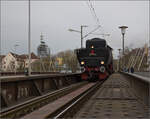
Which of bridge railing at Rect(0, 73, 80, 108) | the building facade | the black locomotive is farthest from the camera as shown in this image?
the building facade

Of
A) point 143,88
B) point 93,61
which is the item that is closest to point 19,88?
point 143,88

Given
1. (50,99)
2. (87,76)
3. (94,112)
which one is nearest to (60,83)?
(87,76)

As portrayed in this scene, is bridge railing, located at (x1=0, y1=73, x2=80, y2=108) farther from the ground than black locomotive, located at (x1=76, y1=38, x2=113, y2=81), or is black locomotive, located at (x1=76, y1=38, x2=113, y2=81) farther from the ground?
black locomotive, located at (x1=76, y1=38, x2=113, y2=81)

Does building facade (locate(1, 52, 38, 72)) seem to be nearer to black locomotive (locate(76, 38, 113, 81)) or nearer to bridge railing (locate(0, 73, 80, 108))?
black locomotive (locate(76, 38, 113, 81))

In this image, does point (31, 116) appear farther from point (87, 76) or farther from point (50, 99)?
point (87, 76)

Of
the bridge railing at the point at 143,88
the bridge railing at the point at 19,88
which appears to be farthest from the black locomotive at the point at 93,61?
the bridge railing at the point at 143,88

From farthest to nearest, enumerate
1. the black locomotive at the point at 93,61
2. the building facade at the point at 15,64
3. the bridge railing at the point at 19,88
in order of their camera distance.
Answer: the building facade at the point at 15,64 < the black locomotive at the point at 93,61 < the bridge railing at the point at 19,88

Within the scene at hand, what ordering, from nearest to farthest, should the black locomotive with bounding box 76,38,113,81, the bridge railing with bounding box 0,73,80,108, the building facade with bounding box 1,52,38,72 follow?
the bridge railing with bounding box 0,73,80,108 < the black locomotive with bounding box 76,38,113,81 < the building facade with bounding box 1,52,38,72

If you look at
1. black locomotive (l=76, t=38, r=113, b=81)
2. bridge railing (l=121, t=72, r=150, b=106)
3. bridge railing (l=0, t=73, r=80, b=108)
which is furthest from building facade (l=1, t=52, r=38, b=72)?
bridge railing (l=121, t=72, r=150, b=106)

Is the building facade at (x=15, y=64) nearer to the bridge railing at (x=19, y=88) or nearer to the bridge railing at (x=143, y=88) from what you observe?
the bridge railing at (x=19, y=88)

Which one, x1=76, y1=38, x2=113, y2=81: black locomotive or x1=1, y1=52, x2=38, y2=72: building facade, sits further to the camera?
x1=1, y1=52, x2=38, y2=72: building facade

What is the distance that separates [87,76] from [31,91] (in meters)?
11.1

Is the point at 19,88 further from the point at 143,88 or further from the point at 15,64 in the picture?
the point at 15,64

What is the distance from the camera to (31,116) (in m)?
7.18
